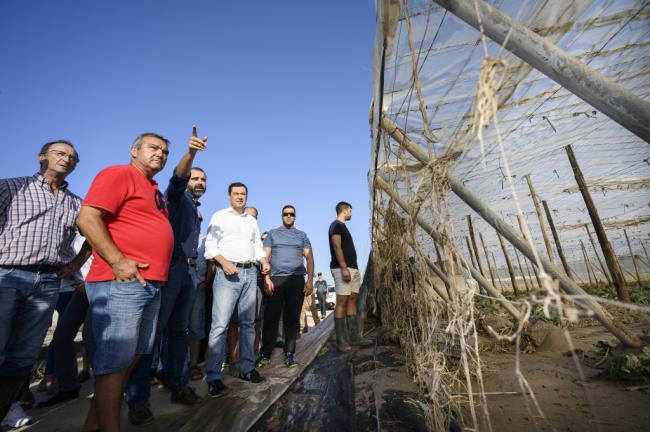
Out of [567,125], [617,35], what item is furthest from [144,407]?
[567,125]

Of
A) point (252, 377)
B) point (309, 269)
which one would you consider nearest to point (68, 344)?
point (252, 377)

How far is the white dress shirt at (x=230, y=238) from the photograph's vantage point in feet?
8.66

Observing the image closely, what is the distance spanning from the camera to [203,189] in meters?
2.78

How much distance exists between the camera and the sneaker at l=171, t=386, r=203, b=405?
84.5 inches

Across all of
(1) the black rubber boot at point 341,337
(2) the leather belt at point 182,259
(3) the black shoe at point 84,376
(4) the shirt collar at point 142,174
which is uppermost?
(4) the shirt collar at point 142,174

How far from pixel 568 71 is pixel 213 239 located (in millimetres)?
2631

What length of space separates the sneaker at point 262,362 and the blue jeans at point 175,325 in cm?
106

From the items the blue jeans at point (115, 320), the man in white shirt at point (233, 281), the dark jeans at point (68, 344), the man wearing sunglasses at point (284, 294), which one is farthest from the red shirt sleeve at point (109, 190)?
the man wearing sunglasses at point (284, 294)

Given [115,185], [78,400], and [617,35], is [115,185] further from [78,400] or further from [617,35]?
[617,35]

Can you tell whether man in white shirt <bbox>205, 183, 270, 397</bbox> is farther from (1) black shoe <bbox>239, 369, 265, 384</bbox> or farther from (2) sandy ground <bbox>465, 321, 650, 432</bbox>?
(2) sandy ground <bbox>465, 321, 650, 432</bbox>

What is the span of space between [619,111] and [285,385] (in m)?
2.68

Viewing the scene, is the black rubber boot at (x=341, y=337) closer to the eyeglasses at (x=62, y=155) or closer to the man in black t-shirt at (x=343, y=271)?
the man in black t-shirt at (x=343, y=271)

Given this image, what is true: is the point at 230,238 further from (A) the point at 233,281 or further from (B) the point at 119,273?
(B) the point at 119,273

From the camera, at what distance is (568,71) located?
1.07 meters
